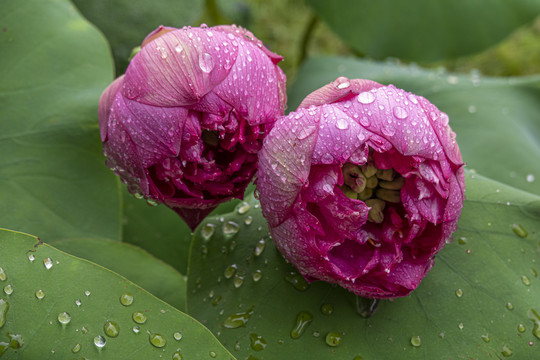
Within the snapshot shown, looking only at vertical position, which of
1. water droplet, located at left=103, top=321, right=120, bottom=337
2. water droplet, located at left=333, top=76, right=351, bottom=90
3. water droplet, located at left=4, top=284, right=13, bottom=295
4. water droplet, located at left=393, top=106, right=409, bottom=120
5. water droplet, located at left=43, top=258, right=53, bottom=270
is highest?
water droplet, located at left=393, top=106, right=409, bottom=120

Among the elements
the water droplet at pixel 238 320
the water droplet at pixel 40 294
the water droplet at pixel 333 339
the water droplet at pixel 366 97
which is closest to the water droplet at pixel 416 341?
the water droplet at pixel 333 339

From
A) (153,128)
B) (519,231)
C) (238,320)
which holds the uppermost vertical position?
(153,128)

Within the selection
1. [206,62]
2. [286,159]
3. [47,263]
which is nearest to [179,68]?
[206,62]

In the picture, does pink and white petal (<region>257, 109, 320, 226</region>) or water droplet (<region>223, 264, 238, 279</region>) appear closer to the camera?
pink and white petal (<region>257, 109, 320, 226</region>)

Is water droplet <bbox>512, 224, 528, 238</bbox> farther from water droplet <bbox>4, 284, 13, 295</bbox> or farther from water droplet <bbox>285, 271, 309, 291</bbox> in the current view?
water droplet <bbox>4, 284, 13, 295</bbox>

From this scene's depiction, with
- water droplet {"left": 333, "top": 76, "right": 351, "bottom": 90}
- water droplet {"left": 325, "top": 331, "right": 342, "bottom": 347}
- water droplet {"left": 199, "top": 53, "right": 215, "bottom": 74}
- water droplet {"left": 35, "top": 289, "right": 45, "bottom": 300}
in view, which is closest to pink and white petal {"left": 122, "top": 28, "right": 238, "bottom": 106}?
water droplet {"left": 199, "top": 53, "right": 215, "bottom": 74}

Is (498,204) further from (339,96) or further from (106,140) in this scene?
(106,140)

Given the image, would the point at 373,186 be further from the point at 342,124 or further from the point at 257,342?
the point at 257,342
